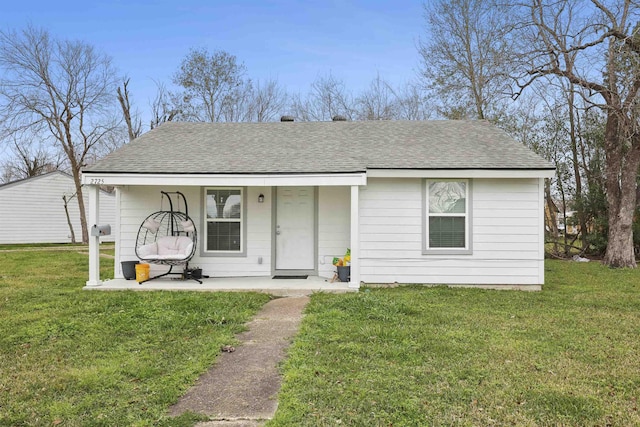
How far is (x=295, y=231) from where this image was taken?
8820 millimetres

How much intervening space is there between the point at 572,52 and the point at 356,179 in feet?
28.2

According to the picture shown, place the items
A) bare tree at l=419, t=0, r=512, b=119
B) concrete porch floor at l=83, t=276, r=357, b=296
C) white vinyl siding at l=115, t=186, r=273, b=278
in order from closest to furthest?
concrete porch floor at l=83, t=276, r=357, b=296 < white vinyl siding at l=115, t=186, r=273, b=278 < bare tree at l=419, t=0, r=512, b=119

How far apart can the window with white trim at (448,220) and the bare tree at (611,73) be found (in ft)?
18.1


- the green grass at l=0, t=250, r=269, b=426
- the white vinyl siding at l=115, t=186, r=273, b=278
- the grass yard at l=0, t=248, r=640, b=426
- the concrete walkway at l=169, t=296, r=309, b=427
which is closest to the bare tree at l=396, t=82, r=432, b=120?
the white vinyl siding at l=115, t=186, r=273, b=278

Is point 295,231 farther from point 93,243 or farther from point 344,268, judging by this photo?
point 93,243

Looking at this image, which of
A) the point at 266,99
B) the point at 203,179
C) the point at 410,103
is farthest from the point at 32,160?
the point at 203,179

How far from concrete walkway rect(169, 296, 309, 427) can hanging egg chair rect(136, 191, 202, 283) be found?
321 centimetres

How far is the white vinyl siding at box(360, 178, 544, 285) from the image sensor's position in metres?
8.09

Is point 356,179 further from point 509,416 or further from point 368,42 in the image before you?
point 368,42

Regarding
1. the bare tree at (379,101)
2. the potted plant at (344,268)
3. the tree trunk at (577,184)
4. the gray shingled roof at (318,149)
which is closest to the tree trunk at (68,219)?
the gray shingled roof at (318,149)

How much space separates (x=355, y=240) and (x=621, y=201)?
8.44 meters

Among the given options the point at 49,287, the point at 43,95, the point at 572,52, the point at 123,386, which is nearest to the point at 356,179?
the point at 123,386

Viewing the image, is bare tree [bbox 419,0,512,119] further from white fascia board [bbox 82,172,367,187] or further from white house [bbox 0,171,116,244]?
white house [bbox 0,171,116,244]

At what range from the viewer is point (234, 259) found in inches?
344
